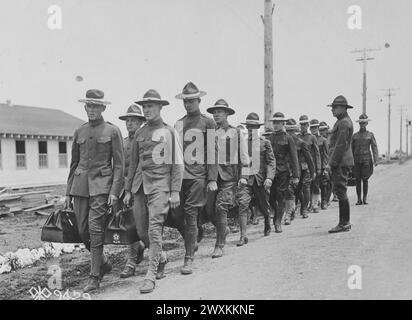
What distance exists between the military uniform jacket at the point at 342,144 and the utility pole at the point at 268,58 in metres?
5.33

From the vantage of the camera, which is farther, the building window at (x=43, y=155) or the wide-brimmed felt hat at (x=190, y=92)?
the building window at (x=43, y=155)

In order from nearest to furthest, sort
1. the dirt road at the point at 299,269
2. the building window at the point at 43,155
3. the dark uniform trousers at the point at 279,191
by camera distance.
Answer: the dirt road at the point at 299,269 < the dark uniform trousers at the point at 279,191 < the building window at the point at 43,155

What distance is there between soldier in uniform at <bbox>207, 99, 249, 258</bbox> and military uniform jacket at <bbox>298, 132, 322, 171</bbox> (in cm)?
391

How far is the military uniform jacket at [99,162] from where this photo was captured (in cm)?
565

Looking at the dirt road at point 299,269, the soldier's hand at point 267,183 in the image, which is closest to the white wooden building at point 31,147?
the dirt road at point 299,269

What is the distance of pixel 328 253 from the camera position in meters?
6.09

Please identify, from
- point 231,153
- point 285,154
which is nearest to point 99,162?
point 231,153

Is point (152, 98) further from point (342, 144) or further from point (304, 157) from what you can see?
point (304, 157)

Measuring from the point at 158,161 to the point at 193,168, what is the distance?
0.71m

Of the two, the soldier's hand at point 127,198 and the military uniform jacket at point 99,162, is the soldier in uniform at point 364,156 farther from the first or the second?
the military uniform jacket at point 99,162

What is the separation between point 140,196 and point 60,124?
23428 mm

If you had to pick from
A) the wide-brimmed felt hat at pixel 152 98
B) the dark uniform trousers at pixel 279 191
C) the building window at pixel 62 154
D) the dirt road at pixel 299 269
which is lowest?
the building window at pixel 62 154

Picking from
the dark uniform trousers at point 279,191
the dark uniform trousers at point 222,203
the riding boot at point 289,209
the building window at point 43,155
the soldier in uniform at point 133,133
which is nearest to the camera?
the soldier in uniform at point 133,133
